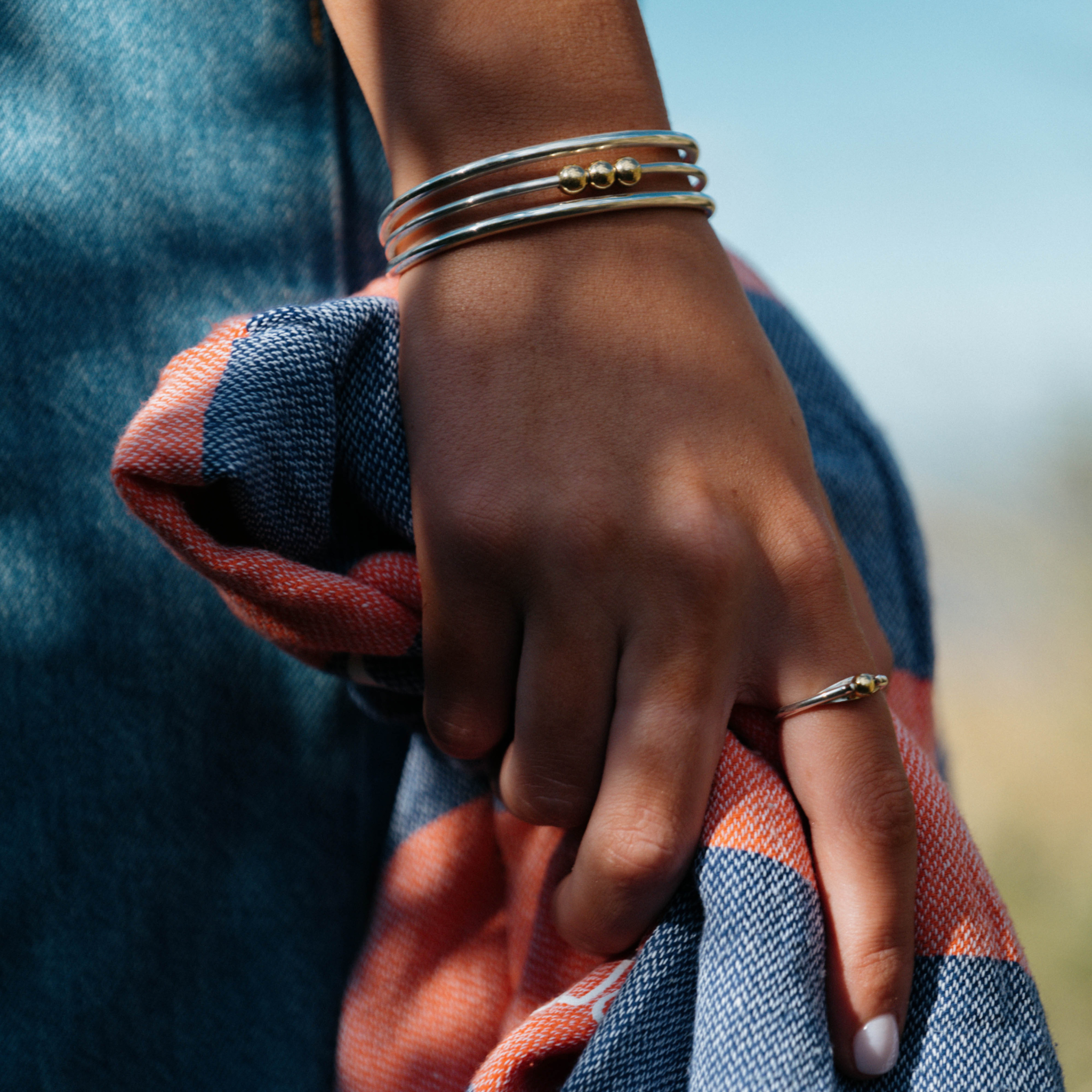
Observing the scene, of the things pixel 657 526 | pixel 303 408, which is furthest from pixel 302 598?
pixel 657 526

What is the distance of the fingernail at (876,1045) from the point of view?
58 centimetres

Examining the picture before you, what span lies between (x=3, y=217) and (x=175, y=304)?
0.43 ft

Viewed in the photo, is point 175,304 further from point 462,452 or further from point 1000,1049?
point 1000,1049

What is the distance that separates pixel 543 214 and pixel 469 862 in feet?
1.66

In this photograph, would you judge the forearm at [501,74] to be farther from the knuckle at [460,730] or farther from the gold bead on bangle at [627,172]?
the knuckle at [460,730]

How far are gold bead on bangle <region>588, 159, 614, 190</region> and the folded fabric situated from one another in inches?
6.6

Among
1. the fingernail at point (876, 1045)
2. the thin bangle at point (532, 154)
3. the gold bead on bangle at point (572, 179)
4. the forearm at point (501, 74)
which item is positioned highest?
the forearm at point (501, 74)

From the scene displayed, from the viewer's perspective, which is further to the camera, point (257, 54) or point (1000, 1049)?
point (257, 54)

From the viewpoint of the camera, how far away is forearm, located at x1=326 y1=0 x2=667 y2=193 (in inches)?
25.2

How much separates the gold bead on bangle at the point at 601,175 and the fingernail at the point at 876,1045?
1.80ft

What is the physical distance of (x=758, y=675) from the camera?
62 cm

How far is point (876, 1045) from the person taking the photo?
1.92ft

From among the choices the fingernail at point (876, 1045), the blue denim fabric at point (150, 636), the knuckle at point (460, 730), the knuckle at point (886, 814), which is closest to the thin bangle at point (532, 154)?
the blue denim fabric at point (150, 636)

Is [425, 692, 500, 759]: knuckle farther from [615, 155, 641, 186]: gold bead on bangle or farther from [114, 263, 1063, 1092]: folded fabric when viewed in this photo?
[615, 155, 641, 186]: gold bead on bangle
